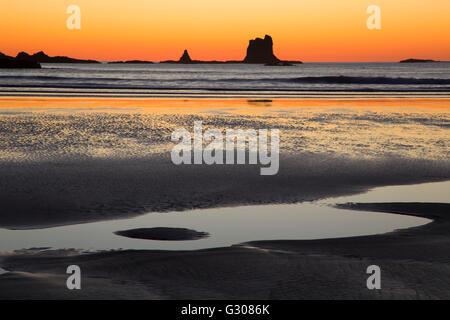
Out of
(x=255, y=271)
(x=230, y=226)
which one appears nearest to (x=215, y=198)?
(x=230, y=226)

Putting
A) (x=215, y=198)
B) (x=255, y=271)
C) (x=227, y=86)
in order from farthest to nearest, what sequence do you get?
(x=227, y=86) < (x=215, y=198) < (x=255, y=271)

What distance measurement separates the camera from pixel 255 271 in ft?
18.1

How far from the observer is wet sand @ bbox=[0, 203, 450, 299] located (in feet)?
16.2

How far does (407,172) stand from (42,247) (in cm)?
758

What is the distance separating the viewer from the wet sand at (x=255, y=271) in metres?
4.95

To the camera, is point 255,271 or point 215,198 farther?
point 215,198

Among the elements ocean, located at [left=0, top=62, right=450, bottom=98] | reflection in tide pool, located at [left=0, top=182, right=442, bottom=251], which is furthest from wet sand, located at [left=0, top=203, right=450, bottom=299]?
ocean, located at [left=0, top=62, right=450, bottom=98]

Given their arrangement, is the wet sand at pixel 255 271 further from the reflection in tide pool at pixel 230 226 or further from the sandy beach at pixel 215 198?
the reflection in tide pool at pixel 230 226

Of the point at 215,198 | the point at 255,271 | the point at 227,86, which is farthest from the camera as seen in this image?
the point at 227,86

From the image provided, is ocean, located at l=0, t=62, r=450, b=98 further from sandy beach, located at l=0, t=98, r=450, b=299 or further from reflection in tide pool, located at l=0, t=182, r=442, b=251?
reflection in tide pool, located at l=0, t=182, r=442, b=251

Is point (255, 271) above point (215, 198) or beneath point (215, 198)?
beneath

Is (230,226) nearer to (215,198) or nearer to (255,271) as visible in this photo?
(215,198)

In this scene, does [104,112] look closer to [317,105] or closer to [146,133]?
[146,133]

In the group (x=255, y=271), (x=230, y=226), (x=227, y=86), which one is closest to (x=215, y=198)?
(x=230, y=226)
